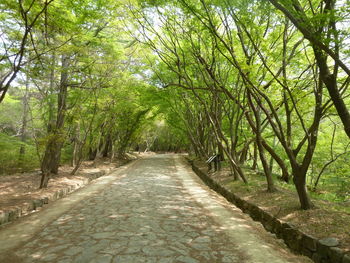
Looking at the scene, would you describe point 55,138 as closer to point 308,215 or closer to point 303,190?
point 303,190

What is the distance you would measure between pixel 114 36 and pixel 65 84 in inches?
116

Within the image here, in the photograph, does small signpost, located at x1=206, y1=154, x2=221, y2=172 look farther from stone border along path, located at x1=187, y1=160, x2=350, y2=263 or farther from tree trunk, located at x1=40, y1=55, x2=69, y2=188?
tree trunk, located at x1=40, y1=55, x2=69, y2=188

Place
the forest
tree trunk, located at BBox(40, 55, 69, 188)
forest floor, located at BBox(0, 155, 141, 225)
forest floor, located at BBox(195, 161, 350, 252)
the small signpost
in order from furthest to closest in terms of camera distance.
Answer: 1. the small signpost
2. tree trunk, located at BBox(40, 55, 69, 188)
3. forest floor, located at BBox(0, 155, 141, 225)
4. the forest
5. forest floor, located at BBox(195, 161, 350, 252)

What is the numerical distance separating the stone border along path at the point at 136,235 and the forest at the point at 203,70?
6.52 ft

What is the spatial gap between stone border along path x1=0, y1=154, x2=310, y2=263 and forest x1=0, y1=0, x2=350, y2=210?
6.52ft

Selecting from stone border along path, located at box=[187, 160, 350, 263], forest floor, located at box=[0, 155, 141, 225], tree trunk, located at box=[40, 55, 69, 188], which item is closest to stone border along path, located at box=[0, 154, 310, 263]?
stone border along path, located at box=[187, 160, 350, 263]

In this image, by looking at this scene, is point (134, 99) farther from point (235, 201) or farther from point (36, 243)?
point (36, 243)

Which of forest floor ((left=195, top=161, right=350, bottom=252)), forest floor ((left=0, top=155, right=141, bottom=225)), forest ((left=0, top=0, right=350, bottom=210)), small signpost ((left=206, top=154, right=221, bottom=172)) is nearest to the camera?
forest floor ((left=195, top=161, right=350, bottom=252))

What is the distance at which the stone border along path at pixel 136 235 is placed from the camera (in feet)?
11.6

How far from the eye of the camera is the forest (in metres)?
5.26

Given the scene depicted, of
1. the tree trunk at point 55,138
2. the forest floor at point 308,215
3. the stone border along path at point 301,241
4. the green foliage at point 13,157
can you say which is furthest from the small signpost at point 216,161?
the green foliage at point 13,157

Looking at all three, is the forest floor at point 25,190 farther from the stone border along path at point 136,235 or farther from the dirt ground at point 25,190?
the stone border along path at point 136,235

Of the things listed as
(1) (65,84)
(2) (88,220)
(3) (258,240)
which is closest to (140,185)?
(2) (88,220)

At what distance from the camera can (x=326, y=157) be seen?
12430 mm
